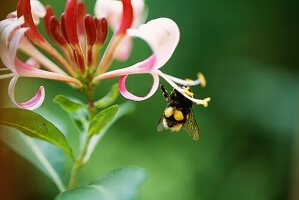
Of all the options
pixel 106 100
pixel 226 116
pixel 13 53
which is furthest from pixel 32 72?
pixel 226 116

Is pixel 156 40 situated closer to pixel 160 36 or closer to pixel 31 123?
pixel 160 36

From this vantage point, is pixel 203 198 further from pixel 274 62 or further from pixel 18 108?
pixel 18 108

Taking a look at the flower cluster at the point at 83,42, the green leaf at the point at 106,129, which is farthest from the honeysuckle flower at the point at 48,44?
the green leaf at the point at 106,129

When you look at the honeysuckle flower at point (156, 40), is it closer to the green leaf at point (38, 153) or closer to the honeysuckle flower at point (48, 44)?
the honeysuckle flower at point (48, 44)

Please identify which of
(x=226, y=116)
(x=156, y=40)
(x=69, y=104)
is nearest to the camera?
(x=156, y=40)

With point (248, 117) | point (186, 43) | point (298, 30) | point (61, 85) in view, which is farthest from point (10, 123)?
point (298, 30)
